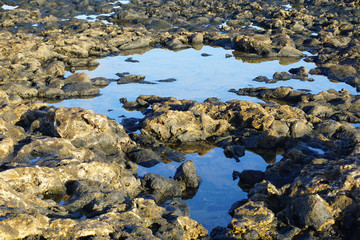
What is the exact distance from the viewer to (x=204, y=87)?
25.2 m

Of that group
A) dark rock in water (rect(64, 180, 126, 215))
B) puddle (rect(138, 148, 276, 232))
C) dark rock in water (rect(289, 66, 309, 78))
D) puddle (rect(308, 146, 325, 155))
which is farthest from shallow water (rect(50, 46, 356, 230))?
dark rock in water (rect(64, 180, 126, 215))

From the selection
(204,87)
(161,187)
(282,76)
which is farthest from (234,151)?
(282,76)

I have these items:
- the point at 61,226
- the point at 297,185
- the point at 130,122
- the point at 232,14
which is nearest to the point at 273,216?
the point at 297,185

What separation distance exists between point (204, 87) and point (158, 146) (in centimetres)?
904

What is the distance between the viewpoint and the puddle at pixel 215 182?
496 inches

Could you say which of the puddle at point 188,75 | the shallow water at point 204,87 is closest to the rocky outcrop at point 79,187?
the shallow water at point 204,87

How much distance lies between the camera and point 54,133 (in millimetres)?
15438

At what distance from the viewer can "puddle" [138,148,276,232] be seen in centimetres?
1260

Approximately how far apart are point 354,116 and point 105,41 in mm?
21605

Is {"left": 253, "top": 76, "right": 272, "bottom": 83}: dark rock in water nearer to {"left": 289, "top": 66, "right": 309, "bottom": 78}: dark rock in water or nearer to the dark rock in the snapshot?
{"left": 289, "top": 66, "right": 309, "bottom": 78}: dark rock in water

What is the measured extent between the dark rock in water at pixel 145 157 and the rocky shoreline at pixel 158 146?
52mm

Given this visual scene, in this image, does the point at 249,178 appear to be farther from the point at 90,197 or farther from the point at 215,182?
the point at 90,197

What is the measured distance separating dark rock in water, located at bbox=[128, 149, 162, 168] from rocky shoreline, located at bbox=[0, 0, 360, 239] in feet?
0.17

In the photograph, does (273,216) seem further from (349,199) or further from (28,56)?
(28,56)
